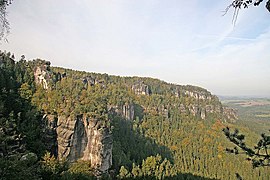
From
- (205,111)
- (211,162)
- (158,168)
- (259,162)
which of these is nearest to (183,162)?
(211,162)

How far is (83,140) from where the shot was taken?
34.1m

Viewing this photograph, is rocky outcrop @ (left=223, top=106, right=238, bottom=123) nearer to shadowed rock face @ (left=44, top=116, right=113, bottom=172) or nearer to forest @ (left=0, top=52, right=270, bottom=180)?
forest @ (left=0, top=52, right=270, bottom=180)

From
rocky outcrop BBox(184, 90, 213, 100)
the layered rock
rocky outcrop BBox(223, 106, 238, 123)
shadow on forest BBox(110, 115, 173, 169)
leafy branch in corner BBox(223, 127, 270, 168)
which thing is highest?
rocky outcrop BBox(184, 90, 213, 100)

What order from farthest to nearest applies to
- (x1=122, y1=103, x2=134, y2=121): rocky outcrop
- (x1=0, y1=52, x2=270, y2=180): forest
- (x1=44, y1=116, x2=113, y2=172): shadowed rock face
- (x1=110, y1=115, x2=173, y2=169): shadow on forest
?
(x1=122, y1=103, x2=134, y2=121): rocky outcrop < (x1=110, y1=115, x2=173, y2=169): shadow on forest < (x1=44, y1=116, x2=113, y2=172): shadowed rock face < (x1=0, y1=52, x2=270, y2=180): forest

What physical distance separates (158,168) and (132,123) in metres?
29.1

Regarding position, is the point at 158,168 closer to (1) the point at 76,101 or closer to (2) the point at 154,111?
(1) the point at 76,101

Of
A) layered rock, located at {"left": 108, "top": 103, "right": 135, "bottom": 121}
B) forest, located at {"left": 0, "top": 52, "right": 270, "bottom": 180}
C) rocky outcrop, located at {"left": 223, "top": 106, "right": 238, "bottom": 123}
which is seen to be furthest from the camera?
rocky outcrop, located at {"left": 223, "top": 106, "right": 238, "bottom": 123}

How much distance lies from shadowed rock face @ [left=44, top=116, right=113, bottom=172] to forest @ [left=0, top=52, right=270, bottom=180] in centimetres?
68

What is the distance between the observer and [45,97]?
128ft

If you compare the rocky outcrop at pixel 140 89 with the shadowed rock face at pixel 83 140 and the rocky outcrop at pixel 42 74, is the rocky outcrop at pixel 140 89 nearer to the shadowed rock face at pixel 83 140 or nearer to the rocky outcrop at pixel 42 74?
the rocky outcrop at pixel 42 74

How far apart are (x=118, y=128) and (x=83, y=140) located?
2621cm

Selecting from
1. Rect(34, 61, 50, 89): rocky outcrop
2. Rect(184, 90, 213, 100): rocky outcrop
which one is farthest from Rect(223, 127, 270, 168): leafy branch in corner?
Rect(184, 90, 213, 100): rocky outcrop

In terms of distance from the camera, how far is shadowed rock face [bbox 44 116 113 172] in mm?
32688

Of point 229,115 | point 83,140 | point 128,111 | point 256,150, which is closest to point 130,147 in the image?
point 83,140
